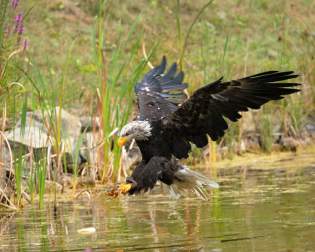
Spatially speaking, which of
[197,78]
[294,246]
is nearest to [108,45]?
[197,78]

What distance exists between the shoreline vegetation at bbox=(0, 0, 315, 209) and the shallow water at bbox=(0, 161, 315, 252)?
55cm

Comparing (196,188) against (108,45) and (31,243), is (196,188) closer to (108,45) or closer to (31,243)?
(31,243)

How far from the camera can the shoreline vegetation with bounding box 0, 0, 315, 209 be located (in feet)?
30.7

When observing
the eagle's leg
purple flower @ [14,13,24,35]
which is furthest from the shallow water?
purple flower @ [14,13,24,35]

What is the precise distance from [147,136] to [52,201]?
1.37 m

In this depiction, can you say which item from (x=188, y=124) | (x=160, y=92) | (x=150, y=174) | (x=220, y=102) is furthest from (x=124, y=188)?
(x=160, y=92)

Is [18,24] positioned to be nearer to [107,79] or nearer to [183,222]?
[107,79]

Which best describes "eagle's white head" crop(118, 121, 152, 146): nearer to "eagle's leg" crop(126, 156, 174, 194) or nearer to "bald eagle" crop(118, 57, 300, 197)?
"bald eagle" crop(118, 57, 300, 197)

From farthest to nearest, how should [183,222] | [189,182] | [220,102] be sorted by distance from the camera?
[189,182] < [220,102] < [183,222]

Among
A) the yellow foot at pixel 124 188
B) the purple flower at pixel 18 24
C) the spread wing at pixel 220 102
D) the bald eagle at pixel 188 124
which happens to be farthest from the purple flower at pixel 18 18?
the yellow foot at pixel 124 188

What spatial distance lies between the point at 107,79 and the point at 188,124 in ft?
7.71

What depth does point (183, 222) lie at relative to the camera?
7992 mm

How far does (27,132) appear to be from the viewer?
10.5 metres

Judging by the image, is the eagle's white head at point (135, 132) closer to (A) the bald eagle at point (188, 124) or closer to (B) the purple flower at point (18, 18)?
(A) the bald eagle at point (188, 124)
